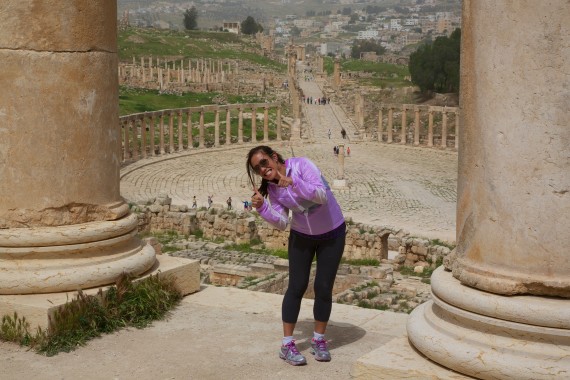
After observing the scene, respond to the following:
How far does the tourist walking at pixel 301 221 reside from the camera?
6.88m

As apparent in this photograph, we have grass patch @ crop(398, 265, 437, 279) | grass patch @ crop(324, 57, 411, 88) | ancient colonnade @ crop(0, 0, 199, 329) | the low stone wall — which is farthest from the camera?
grass patch @ crop(324, 57, 411, 88)

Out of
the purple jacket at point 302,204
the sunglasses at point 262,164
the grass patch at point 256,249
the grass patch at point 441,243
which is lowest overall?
the grass patch at point 256,249

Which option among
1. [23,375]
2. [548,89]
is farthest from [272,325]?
[548,89]

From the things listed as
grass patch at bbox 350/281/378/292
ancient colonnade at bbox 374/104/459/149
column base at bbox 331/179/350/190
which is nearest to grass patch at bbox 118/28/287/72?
ancient colonnade at bbox 374/104/459/149

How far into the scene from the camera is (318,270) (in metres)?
7.22

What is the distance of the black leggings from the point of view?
7105mm

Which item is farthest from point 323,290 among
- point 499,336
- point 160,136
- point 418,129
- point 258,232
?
point 418,129

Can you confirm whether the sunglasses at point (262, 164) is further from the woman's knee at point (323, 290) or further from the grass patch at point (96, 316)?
the grass patch at point (96, 316)

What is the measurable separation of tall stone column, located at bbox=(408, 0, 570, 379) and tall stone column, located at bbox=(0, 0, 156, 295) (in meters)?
3.80

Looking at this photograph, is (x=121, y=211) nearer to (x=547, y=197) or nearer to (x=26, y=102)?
(x=26, y=102)

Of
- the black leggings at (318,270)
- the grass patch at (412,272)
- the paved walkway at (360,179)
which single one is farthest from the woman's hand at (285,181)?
the paved walkway at (360,179)

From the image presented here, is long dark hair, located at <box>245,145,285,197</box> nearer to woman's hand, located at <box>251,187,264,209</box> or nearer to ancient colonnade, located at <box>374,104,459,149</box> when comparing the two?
woman's hand, located at <box>251,187,264,209</box>

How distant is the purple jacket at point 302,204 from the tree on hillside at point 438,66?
65537mm

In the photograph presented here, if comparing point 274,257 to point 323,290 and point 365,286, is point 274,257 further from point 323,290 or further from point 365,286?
point 323,290
